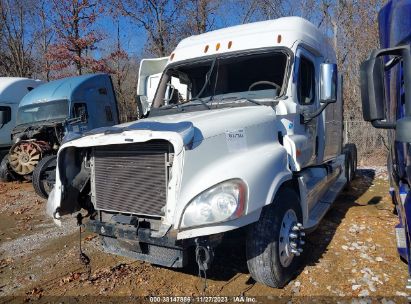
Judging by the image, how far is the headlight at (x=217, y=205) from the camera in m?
3.02

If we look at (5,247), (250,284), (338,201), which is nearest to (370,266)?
(250,284)

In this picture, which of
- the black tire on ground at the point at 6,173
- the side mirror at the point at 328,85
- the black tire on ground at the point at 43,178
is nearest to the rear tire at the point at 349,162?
the side mirror at the point at 328,85

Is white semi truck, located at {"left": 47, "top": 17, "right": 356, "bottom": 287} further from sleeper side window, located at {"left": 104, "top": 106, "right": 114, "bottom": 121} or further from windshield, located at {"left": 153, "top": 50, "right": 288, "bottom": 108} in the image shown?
sleeper side window, located at {"left": 104, "top": 106, "right": 114, "bottom": 121}

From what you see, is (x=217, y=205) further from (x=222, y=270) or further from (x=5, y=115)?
(x=5, y=115)

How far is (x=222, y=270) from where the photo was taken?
4.34m

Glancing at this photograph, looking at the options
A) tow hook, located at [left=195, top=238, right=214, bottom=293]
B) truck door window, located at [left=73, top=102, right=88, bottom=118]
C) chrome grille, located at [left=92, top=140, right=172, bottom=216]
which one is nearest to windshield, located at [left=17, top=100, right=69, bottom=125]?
truck door window, located at [left=73, top=102, right=88, bottom=118]

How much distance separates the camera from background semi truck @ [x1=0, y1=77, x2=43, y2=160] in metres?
14.0

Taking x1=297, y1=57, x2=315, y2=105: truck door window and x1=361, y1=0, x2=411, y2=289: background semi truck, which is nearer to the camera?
x1=361, y1=0, x2=411, y2=289: background semi truck

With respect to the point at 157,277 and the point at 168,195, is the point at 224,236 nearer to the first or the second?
the point at 168,195

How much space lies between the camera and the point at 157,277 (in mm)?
4254

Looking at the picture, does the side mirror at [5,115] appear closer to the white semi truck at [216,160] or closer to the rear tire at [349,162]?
the white semi truck at [216,160]

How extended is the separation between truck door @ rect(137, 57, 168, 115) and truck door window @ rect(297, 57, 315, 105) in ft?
7.84

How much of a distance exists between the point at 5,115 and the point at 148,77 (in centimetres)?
1037

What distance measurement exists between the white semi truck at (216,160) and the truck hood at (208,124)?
0.04 feet
